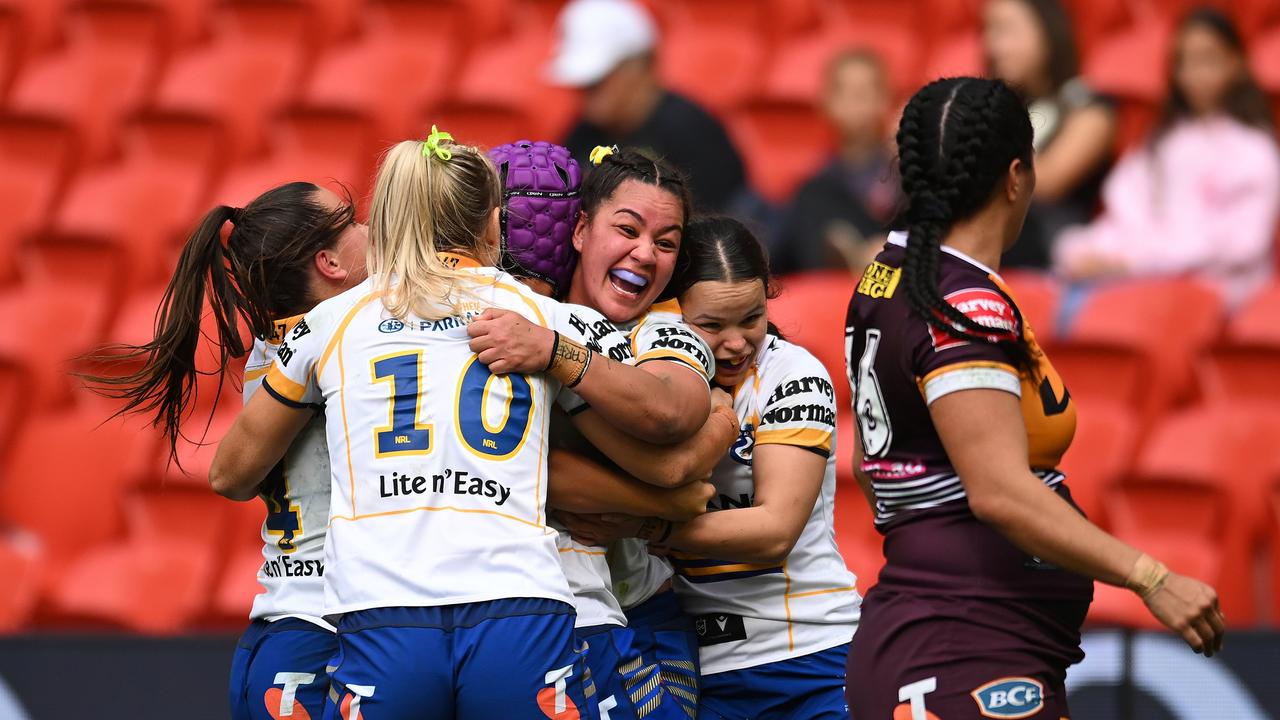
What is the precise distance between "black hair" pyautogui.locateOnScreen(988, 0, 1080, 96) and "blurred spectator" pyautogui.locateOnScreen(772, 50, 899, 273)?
73 centimetres

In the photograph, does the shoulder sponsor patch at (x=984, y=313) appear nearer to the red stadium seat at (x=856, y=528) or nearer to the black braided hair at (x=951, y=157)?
the black braided hair at (x=951, y=157)

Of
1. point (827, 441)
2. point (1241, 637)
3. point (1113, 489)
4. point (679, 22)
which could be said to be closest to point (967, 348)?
point (827, 441)

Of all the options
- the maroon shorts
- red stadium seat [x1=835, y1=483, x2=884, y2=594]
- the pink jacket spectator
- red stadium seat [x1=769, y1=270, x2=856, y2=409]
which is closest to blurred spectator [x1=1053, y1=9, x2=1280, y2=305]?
the pink jacket spectator

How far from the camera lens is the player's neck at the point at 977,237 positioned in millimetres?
2789

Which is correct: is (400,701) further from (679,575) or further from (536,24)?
(536,24)

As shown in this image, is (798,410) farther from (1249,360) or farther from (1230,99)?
(1230,99)

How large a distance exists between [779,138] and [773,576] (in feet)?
15.4

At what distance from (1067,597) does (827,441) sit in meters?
0.66

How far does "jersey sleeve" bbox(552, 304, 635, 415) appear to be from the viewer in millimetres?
2906

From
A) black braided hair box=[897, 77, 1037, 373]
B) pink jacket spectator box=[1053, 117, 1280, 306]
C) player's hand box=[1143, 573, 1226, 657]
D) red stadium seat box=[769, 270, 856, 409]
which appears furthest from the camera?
pink jacket spectator box=[1053, 117, 1280, 306]

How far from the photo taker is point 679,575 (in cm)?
332

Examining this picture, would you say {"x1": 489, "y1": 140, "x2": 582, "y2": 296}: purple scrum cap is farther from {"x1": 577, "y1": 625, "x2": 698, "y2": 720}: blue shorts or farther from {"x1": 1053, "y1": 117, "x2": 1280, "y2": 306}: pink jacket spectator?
{"x1": 1053, "y1": 117, "x2": 1280, "y2": 306}: pink jacket spectator

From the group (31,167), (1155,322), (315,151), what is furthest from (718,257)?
(31,167)

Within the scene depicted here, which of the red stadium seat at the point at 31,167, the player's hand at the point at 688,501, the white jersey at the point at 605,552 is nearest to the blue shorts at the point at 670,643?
the white jersey at the point at 605,552
